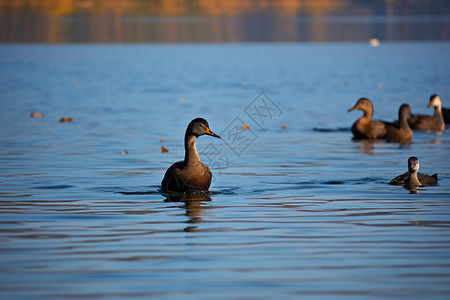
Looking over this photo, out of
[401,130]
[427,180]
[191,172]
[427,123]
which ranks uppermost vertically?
[427,123]

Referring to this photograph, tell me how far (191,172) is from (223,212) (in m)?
1.79

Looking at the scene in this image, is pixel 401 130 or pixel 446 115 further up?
pixel 446 115

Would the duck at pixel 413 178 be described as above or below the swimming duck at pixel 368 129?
below

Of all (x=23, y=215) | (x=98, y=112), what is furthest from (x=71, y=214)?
(x=98, y=112)

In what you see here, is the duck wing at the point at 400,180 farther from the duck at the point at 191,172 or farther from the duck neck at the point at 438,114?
the duck neck at the point at 438,114

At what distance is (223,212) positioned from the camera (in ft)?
45.2

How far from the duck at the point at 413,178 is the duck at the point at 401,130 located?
25.4 feet

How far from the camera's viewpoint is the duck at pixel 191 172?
15.4m

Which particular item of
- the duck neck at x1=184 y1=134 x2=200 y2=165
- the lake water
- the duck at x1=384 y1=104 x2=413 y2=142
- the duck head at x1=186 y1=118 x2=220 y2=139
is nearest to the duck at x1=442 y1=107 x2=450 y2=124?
the lake water

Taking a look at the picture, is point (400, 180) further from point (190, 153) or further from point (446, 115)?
point (446, 115)

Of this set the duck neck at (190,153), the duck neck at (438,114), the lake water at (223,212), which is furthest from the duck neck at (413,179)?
the duck neck at (438,114)

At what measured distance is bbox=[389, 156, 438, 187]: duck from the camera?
15.8 metres

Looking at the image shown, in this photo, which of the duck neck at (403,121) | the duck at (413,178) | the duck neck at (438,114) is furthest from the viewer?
the duck neck at (438,114)

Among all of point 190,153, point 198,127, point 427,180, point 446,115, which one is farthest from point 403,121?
point 190,153
